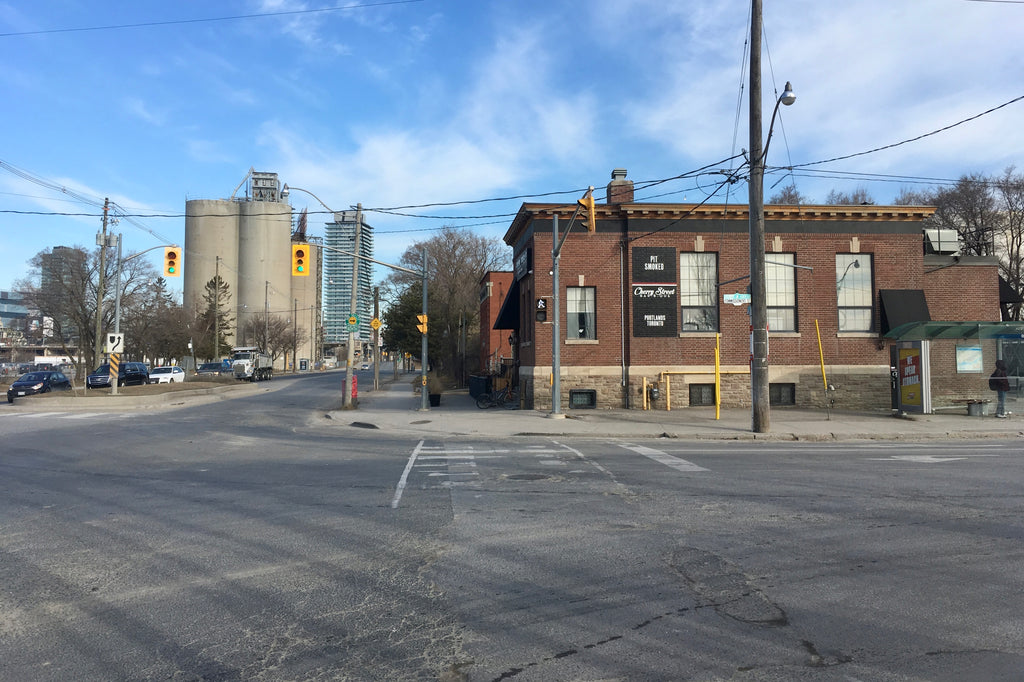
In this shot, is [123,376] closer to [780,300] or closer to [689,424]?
[689,424]

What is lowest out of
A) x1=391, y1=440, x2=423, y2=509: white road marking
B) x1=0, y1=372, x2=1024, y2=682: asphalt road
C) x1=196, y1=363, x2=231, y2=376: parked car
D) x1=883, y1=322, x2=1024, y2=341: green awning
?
x1=0, y1=372, x2=1024, y2=682: asphalt road

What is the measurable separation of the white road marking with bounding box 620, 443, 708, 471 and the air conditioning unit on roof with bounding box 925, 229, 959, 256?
19.0 m

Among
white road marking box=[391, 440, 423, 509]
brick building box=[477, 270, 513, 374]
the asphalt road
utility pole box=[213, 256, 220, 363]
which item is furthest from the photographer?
utility pole box=[213, 256, 220, 363]

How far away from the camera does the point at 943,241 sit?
1060 inches

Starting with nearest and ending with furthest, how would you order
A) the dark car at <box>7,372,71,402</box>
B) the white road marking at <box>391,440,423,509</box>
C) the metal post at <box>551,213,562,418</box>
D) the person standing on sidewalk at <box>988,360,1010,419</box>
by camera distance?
the white road marking at <box>391,440,423,509</box> → the person standing on sidewalk at <box>988,360,1010,419</box> → the metal post at <box>551,213,562,418</box> → the dark car at <box>7,372,71,402</box>

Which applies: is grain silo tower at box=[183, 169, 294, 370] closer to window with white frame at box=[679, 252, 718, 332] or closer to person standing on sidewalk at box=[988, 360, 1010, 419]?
window with white frame at box=[679, 252, 718, 332]

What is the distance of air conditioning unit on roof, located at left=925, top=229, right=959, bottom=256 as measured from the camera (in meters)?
26.9

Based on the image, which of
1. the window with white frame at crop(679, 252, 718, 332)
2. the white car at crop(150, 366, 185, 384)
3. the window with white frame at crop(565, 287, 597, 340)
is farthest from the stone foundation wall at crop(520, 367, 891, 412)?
the white car at crop(150, 366, 185, 384)

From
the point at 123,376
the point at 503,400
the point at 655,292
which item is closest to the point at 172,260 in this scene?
the point at 503,400

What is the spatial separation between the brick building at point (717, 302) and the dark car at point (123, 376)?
97.9 feet

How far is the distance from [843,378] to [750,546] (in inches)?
821

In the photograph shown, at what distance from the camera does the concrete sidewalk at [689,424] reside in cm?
1794

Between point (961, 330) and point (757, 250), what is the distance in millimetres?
9288

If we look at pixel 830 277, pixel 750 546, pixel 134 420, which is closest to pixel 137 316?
pixel 134 420
